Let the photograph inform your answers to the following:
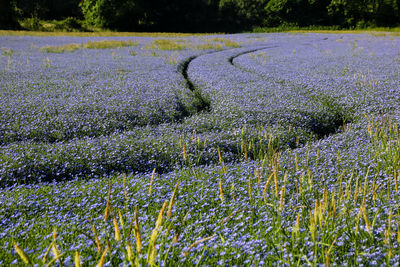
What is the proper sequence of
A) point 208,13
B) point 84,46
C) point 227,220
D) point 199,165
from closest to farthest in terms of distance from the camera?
point 227,220
point 199,165
point 84,46
point 208,13

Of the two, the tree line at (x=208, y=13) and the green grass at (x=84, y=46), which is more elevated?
the tree line at (x=208, y=13)

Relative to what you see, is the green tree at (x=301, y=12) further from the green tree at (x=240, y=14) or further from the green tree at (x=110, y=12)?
the green tree at (x=110, y=12)

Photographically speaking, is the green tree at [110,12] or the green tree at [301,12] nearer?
the green tree at [110,12]

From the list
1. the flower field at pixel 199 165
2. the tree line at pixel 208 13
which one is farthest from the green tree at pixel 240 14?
the flower field at pixel 199 165

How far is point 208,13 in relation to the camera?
2908 inches

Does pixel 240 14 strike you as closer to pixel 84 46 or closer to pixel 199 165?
pixel 84 46

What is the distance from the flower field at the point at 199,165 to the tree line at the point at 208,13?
46.4m

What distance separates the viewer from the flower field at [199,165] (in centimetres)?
338

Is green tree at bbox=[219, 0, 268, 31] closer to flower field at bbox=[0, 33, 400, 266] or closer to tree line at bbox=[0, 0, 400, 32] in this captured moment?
tree line at bbox=[0, 0, 400, 32]

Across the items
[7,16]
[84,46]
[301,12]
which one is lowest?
[84,46]

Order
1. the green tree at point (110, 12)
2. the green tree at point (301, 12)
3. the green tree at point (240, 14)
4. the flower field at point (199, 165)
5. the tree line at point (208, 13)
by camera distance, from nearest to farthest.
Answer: the flower field at point (199, 165)
the green tree at point (110, 12)
the tree line at point (208, 13)
the green tree at point (240, 14)
the green tree at point (301, 12)

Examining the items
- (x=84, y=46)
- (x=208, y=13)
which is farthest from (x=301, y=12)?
(x=84, y=46)

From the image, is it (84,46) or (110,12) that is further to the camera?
(110,12)

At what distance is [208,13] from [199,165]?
72.4 meters
